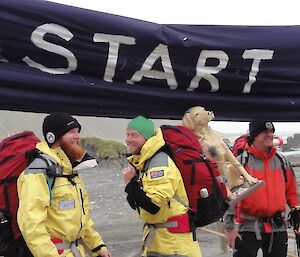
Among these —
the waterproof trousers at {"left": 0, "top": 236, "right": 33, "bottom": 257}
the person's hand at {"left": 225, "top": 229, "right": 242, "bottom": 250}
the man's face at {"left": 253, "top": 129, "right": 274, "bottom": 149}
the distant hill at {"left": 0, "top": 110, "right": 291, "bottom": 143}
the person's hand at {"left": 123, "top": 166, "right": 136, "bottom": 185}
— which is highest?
the distant hill at {"left": 0, "top": 110, "right": 291, "bottom": 143}

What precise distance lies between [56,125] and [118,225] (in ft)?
25.0

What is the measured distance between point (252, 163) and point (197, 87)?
1337 mm

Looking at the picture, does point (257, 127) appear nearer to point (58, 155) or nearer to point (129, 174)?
point (129, 174)

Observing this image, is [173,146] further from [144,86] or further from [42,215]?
[42,215]

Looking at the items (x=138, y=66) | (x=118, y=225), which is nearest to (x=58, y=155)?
(x=138, y=66)

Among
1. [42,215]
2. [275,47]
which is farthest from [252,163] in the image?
[42,215]

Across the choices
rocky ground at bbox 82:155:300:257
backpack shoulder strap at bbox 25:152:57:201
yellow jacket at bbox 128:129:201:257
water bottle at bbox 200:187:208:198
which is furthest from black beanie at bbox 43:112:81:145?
rocky ground at bbox 82:155:300:257

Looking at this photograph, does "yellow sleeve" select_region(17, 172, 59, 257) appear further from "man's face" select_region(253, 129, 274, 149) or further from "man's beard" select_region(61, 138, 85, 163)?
"man's face" select_region(253, 129, 274, 149)

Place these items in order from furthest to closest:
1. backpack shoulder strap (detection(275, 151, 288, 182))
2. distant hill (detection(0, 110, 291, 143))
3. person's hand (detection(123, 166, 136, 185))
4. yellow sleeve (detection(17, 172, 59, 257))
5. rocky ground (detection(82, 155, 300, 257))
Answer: distant hill (detection(0, 110, 291, 143)) < rocky ground (detection(82, 155, 300, 257)) < backpack shoulder strap (detection(275, 151, 288, 182)) < person's hand (detection(123, 166, 136, 185)) < yellow sleeve (detection(17, 172, 59, 257))

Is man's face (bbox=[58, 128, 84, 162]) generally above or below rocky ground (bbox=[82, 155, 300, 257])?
above

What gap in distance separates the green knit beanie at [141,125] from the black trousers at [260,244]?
67.4 inches

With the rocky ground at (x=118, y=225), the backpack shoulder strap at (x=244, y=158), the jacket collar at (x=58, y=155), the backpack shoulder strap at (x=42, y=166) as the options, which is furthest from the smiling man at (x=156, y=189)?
the rocky ground at (x=118, y=225)

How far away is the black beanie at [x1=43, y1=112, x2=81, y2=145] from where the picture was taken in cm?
295

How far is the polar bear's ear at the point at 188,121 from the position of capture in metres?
3.31
